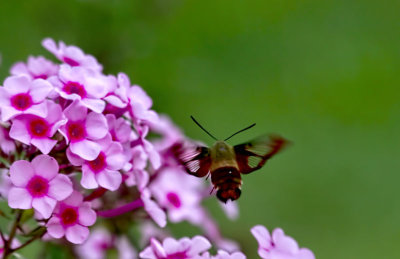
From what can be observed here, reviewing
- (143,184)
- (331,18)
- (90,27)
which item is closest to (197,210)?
(143,184)

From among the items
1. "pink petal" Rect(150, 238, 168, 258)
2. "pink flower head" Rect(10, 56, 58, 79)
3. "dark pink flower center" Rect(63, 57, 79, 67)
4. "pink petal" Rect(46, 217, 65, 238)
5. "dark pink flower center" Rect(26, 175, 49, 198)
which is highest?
"dark pink flower center" Rect(63, 57, 79, 67)

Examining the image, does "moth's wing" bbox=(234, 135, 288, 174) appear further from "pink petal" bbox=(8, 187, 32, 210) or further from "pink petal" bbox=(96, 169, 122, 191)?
"pink petal" bbox=(8, 187, 32, 210)

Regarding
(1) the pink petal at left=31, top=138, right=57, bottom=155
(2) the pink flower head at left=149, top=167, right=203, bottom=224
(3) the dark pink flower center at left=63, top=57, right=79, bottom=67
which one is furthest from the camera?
(2) the pink flower head at left=149, top=167, right=203, bottom=224

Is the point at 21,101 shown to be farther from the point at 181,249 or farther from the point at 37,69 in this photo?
the point at 181,249

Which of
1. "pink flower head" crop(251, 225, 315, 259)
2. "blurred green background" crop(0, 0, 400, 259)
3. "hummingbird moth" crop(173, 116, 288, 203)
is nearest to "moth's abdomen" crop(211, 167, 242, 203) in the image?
"hummingbird moth" crop(173, 116, 288, 203)

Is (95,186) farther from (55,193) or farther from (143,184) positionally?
(143,184)

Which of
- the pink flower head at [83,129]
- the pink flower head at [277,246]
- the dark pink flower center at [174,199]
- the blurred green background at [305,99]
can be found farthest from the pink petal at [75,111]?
the blurred green background at [305,99]

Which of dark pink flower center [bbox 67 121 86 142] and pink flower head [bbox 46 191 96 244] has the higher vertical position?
dark pink flower center [bbox 67 121 86 142]
